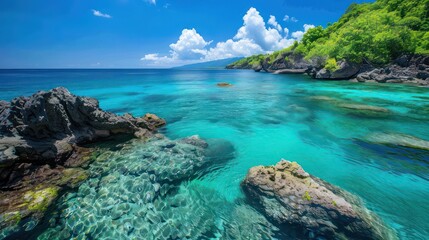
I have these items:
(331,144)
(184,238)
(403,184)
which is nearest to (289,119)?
(331,144)

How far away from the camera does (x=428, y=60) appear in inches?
1475

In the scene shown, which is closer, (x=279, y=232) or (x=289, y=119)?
(x=279, y=232)

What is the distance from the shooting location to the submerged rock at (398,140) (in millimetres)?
10641

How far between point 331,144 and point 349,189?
4461mm

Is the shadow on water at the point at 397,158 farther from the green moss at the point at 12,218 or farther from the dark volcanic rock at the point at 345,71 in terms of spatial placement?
the dark volcanic rock at the point at 345,71

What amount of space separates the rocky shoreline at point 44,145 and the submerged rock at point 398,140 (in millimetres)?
13133

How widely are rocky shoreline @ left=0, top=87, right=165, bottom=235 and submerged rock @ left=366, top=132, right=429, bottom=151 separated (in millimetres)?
13133

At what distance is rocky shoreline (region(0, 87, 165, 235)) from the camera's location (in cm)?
610

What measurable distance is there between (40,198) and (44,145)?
2901mm

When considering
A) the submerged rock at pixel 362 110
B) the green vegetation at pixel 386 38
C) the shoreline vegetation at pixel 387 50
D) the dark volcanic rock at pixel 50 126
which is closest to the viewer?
the dark volcanic rock at pixel 50 126

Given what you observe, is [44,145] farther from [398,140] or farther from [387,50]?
[387,50]

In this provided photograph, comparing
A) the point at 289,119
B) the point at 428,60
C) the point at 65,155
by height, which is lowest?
the point at 289,119

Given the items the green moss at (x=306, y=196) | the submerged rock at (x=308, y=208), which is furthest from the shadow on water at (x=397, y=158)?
the green moss at (x=306, y=196)

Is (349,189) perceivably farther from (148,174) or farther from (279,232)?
(148,174)
